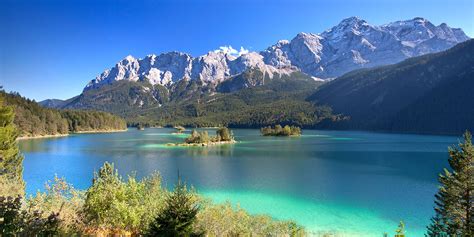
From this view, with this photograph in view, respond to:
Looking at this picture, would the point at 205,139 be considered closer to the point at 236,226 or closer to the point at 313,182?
the point at 313,182

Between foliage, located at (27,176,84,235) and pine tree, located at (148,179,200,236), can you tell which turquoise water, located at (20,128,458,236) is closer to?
foliage, located at (27,176,84,235)

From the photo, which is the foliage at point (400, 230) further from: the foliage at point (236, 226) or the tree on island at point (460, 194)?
the tree on island at point (460, 194)

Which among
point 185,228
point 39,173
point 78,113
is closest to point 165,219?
point 185,228

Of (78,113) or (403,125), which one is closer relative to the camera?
(78,113)

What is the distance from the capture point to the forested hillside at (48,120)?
126 m

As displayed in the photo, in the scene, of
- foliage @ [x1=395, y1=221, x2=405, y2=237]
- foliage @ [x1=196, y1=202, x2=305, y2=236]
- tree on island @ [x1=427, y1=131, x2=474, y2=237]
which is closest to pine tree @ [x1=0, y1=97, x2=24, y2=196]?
foliage @ [x1=196, y1=202, x2=305, y2=236]

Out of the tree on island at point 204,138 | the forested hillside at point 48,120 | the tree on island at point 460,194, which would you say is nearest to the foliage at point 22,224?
the tree on island at point 460,194

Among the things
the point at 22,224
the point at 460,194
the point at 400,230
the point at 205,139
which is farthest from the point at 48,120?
the point at 400,230

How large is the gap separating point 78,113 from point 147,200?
186m

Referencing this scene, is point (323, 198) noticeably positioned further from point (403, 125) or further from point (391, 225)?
point (403, 125)

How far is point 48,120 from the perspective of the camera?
482 ft

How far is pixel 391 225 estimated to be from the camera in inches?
1155

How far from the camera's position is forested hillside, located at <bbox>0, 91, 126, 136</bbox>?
126 metres

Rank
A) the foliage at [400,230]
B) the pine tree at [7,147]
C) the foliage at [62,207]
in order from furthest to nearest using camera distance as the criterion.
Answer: the pine tree at [7,147] < the foliage at [62,207] < the foliage at [400,230]
